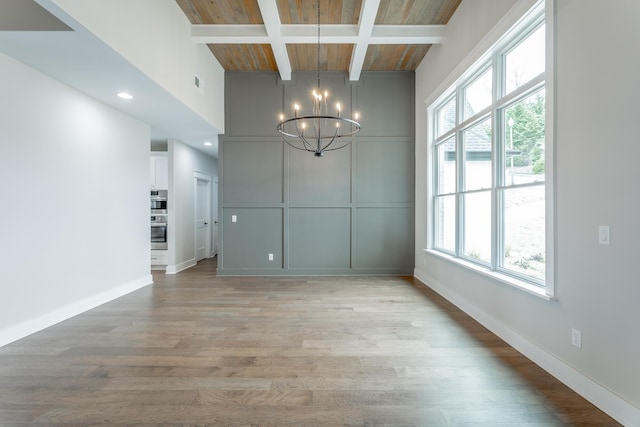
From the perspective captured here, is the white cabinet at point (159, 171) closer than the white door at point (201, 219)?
Yes

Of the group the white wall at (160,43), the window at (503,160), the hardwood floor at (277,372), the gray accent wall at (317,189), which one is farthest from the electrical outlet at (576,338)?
the white wall at (160,43)

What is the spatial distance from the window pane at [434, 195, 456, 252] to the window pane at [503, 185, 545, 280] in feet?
4.13

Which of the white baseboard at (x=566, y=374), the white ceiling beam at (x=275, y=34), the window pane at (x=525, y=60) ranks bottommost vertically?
the white baseboard at (x=566, y=374)

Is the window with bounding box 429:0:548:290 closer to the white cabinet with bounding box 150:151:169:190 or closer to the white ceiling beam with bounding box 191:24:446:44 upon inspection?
the white ceiling beam with bounding box 191:24:446:44

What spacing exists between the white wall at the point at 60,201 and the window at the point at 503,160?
456 cm

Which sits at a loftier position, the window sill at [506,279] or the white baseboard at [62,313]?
the window sill at [506,279]

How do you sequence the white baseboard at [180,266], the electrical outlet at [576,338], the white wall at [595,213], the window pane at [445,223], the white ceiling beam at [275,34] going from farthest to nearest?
the white baseboard at [180,266], the window pane at [445,223], the white ceiling beam at [275,34], the electrical outlet at [576,338], the white wall at [595,213]

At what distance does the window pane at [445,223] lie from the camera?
14.2 feet

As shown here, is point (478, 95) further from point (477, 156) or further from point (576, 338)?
point (576, 338)

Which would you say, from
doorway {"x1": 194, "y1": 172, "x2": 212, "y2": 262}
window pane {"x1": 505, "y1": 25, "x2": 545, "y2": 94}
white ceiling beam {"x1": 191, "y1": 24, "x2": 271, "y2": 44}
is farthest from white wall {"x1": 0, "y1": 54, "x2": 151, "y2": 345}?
window pane {"x1": 505, "y1": 25, "x2": 545, "y2": 94}

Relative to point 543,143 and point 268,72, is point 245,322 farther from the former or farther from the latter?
point 268,72

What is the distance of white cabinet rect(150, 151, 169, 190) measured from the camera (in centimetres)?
613

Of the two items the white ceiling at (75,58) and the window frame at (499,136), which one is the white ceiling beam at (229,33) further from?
the window frame at (499,136)

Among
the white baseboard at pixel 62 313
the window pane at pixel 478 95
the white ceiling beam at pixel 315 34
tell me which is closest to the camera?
the white baseboard at pixel 62 313
